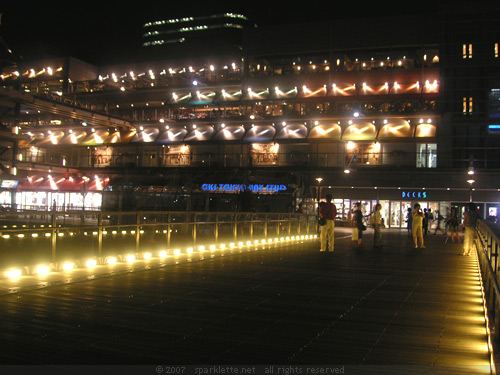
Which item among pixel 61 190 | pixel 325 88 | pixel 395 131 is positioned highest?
pixel 325 88

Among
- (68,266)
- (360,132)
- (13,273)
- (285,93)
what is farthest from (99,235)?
(285,93)

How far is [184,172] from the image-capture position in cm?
5109

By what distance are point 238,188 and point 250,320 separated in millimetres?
35954

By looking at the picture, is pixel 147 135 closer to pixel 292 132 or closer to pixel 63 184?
pixel 63 184

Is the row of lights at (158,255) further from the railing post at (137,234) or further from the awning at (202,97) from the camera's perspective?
the awning at (202,97)

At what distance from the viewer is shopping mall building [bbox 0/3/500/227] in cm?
4403

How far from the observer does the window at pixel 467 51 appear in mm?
45875

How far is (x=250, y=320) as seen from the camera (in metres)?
7.57

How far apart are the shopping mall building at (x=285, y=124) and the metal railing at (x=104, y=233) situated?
18.3 meters

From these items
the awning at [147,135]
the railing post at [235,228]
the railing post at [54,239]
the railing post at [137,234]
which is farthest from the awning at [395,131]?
the railing post at [54,239]

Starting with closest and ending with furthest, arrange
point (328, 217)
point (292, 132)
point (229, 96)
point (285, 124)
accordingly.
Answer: point (328, 217) → point (292, 132) → point (285, 124) → point (229, 96)

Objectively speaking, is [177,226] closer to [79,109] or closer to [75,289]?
[75,289]

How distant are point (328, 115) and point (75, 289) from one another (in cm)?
4194

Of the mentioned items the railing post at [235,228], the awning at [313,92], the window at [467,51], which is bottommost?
the railing post at [235,228]
